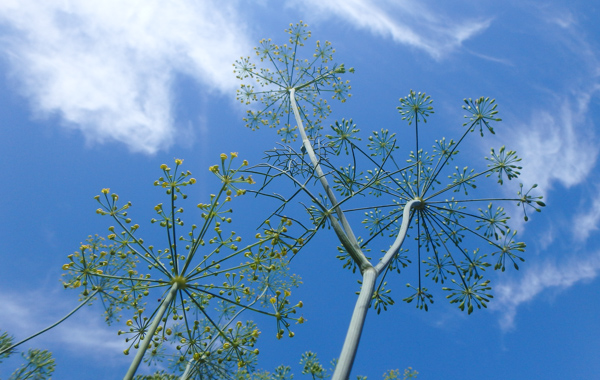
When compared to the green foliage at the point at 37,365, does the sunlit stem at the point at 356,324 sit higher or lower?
higher

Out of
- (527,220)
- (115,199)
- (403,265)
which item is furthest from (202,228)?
(527,220)

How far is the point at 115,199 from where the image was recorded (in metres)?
4.43

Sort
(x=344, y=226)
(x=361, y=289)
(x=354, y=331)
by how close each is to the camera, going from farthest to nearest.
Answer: (x=344, y=226) < (x=361, y=289) < (x=354, y=331)

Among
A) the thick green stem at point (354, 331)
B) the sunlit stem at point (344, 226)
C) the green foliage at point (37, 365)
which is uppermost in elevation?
the sunlit stem at point (344, 226)

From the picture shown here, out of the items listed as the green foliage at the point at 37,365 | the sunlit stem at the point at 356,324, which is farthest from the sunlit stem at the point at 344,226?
the green foliage at the point at 37,365

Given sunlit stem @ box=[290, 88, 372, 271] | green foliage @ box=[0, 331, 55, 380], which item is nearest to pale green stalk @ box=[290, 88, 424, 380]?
sunlit stem @ box=[290, 88, 372, 271]

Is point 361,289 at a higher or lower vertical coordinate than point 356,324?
higher

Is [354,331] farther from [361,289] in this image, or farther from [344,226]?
[344,226]

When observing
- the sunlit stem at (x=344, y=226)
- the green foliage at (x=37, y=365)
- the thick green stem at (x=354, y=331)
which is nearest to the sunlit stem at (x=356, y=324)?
the thick green stem at (x=354, y=331)

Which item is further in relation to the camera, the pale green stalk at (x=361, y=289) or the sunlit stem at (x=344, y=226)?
the sunlit stem at (x=344, y=226)

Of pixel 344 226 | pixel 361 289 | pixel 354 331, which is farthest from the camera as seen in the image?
pixel 344 226

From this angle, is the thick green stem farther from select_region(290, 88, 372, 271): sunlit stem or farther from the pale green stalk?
select_region(290, 88, 372, 271): sunlit stem

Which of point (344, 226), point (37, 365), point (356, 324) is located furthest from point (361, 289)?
point (37, 365)

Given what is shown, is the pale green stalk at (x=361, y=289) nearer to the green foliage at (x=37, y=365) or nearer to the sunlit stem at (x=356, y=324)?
the sunlit stem at (x=356, y=324)
